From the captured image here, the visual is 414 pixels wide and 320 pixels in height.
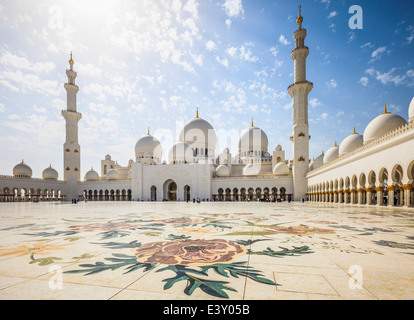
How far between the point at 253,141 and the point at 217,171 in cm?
872

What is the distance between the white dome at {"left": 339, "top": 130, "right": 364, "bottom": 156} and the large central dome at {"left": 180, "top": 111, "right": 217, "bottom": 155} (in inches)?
722

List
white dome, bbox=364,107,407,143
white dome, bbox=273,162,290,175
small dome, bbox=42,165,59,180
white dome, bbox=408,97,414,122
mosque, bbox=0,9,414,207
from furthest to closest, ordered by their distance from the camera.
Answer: small dome, bbox=42,165,59,180 → white dome, bbox=273,162,290,175 → mosque, bbox=0,9,414,207 → white dome, bbox=364,107,407,143 → white dome, bbox=408,97,414,122

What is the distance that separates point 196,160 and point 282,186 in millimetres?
12307

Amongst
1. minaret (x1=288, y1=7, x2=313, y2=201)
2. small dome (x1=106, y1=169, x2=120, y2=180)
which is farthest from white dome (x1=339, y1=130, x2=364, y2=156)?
small dome (x1=106, y1=169, x2=120, y2=180)

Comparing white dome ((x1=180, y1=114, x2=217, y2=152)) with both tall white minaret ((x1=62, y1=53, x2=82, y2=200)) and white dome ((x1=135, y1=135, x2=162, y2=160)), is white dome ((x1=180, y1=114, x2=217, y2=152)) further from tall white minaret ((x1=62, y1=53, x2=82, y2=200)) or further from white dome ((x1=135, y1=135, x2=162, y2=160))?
tall white minaret ((x1=62, y1=53, x2=82, y2=200))

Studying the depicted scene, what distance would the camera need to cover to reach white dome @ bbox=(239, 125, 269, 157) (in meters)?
36.4

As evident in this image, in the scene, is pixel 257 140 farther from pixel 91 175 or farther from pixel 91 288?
pixel 91 288

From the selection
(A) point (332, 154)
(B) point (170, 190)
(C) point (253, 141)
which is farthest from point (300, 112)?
(B) point (170, 190)

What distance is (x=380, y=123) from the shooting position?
56.1ft

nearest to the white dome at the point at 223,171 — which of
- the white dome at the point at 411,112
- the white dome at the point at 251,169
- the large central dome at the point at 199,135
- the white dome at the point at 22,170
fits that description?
the white dome at the point at 251,169

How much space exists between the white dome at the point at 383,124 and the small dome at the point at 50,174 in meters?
39.5

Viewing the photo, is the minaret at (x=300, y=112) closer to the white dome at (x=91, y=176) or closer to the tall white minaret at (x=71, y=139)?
the tall white minaret at (x=71, y=139)

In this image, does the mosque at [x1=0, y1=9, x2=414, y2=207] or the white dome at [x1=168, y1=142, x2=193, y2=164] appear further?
the white dome at [x1=168, y1=142, x2=193, y2=164]
